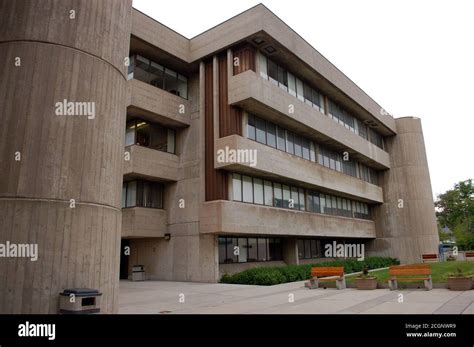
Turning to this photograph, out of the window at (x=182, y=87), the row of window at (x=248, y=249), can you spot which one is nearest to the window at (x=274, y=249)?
the row of window at (x=248, y=249)

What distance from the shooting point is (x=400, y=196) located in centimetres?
4269

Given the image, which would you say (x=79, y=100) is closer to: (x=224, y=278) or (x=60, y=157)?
(x=60, y=157)

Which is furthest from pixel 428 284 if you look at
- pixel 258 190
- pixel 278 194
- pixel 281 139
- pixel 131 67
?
pixel 131 67

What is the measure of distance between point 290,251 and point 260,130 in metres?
9.84

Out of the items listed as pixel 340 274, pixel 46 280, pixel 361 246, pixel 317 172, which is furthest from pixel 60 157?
pixel 361 246

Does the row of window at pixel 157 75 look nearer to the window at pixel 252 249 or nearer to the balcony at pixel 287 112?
the balcony at pixel 287 112

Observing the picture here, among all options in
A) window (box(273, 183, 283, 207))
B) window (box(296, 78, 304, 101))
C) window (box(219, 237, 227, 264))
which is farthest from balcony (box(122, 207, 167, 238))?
window (box(296, 78, 304, 101))

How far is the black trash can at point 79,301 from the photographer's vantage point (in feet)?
28.4

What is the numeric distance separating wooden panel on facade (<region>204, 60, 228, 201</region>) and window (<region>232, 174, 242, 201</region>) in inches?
23.9

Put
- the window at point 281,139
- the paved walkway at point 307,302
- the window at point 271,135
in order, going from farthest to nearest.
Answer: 1. the window at point 281,139
2. the window at point 271,135
3. the paved walkway at point 307,302

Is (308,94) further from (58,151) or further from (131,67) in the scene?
(58,151)

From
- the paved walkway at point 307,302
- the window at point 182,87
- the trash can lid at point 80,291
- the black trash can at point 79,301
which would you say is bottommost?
the paved walkway at point 307,302

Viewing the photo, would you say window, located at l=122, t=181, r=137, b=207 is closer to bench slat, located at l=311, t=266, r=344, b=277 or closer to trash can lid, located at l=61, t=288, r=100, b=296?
bench slat, located at l=311, t=266, r=344, b=277

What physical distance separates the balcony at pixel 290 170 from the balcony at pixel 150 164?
380 centimetres
